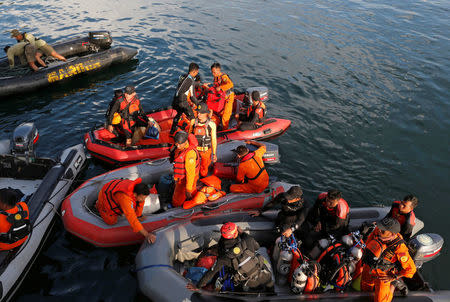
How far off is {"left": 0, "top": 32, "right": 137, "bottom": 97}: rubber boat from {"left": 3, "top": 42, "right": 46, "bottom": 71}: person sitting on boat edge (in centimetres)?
23

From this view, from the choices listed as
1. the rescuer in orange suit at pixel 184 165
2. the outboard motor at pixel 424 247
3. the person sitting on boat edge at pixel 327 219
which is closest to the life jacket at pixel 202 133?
the rescuer in orange suit at pixel 184 165

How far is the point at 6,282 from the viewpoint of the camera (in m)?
4.59

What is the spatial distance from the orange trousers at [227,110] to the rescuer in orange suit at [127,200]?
371 cm

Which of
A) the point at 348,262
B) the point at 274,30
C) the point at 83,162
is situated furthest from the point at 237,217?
the point at 274,30

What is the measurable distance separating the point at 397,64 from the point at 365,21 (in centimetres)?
526

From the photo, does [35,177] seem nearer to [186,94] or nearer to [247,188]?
[186,94]

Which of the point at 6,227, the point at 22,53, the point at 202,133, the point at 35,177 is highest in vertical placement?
the point at 22,53

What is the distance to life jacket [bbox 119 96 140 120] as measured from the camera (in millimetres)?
7023

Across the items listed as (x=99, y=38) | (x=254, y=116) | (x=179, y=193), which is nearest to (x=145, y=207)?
(x=179, y=193)

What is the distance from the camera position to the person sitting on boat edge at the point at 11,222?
4382mm

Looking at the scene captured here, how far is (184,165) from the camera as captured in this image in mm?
5293

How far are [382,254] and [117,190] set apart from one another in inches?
149

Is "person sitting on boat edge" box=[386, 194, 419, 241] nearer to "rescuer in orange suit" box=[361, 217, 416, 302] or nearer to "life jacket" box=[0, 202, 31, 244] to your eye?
"rescuer in orange suit" box=[361, 217, 416, 302]

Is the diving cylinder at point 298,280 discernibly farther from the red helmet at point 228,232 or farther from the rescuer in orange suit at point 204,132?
the rescuer in orange suit at point 204,132
